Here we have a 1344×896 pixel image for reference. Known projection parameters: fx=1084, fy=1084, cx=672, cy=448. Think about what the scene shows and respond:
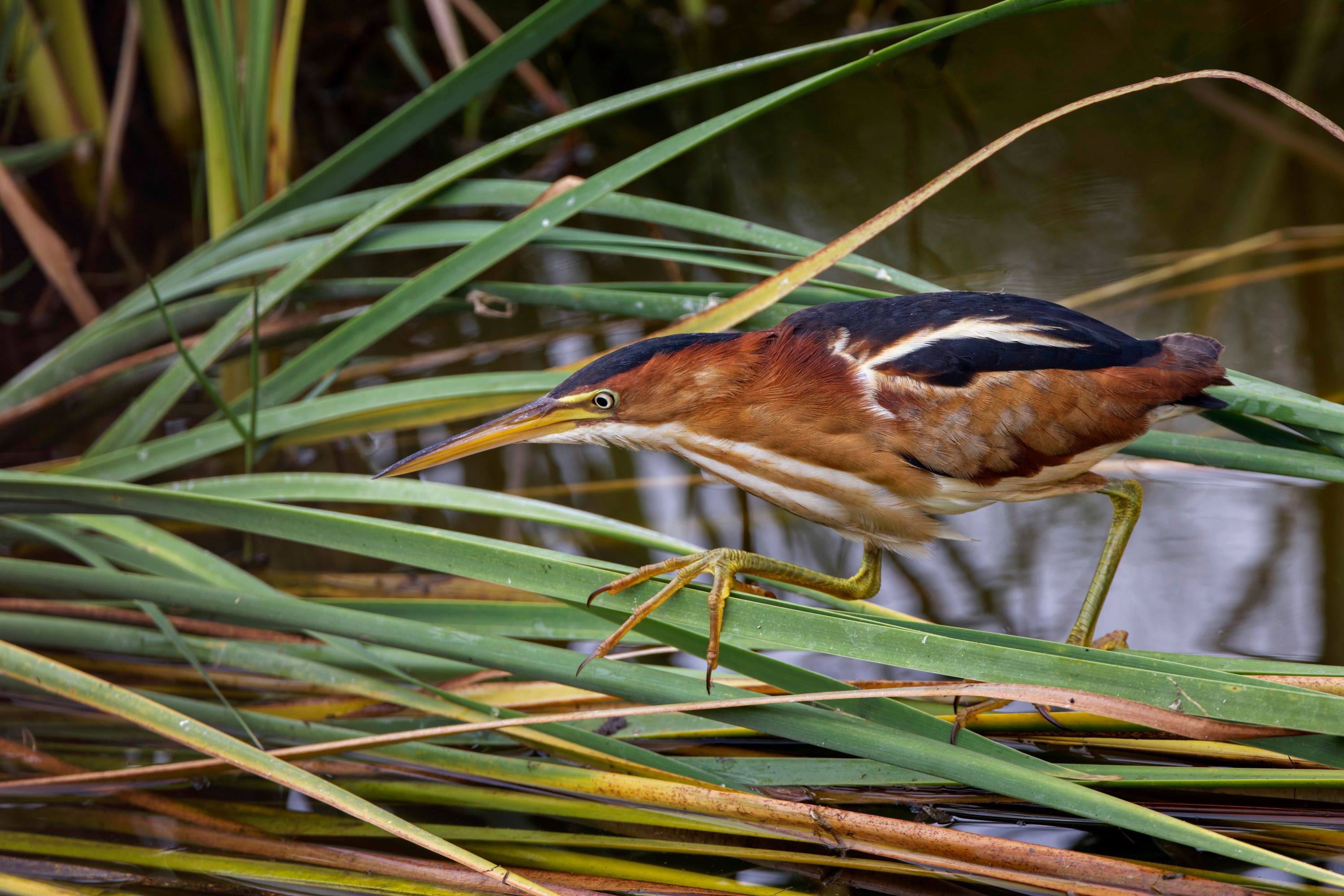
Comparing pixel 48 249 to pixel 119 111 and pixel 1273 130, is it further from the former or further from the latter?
pixel 1273 130

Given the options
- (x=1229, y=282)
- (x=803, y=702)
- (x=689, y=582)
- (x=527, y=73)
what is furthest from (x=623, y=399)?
(x=527, y=73)

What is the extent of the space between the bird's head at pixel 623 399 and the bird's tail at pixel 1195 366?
1.89 ft

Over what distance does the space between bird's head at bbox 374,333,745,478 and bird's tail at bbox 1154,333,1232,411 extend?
22.7 inches

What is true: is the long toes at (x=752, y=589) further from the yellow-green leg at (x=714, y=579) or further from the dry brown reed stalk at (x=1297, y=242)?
the dry brown reed stalk at (x=1297, y=242)

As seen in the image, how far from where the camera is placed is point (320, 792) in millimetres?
1335

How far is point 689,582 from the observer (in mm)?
1411

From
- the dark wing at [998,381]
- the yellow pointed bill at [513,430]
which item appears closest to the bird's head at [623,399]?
the yellow pointed bill at [513,430]

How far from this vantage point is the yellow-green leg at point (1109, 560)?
5.27 feet

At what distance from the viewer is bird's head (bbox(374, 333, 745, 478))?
139cm

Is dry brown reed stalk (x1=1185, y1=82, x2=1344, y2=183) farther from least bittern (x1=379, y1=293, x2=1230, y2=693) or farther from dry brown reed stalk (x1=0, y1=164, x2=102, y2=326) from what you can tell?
dry brown reed stalk (x1=0, y1=164, x2=102, y2=326)

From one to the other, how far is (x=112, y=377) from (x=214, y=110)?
2.27 feet

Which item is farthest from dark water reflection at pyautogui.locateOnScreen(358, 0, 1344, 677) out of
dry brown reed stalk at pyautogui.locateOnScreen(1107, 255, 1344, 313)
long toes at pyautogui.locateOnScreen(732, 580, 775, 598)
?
long toes at pyautogui.locateOnScreen(732, 580, 775, 598)

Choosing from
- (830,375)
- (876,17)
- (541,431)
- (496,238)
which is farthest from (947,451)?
(876,17)

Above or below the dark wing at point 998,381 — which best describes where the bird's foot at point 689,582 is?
below
